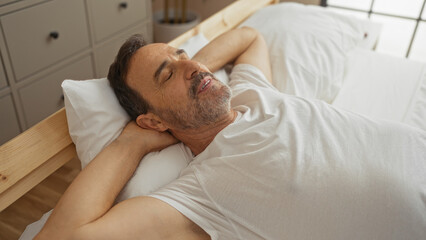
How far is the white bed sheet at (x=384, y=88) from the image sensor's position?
1429 millimetres

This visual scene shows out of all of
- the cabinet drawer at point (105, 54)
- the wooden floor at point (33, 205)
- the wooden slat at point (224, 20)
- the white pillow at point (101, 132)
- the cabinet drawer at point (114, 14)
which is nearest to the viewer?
the white pillow at point (101, 132)

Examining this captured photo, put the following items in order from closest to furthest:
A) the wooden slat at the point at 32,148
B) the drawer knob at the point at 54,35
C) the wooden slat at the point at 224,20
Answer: the wooden slat at the point at 32,148 < the wooden slat at the point at 224,20 < the drawer knob at the point at 54,35

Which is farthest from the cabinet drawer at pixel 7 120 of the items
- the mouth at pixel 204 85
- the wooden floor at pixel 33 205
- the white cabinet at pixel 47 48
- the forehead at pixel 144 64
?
the mouth at pixel 204 85

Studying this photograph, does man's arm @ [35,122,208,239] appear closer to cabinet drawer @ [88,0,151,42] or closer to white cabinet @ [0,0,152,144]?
white cabinet @ [0,0,152,144]

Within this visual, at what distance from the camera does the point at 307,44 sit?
165cm

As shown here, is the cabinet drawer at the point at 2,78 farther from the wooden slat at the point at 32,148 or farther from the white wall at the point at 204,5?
the white wall at the point at 204,5

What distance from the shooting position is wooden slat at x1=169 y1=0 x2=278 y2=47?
1622 mm

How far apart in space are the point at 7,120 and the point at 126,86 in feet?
3.08

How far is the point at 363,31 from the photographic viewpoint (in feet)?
6.15

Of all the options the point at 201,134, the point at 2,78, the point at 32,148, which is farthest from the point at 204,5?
the point at 32,148

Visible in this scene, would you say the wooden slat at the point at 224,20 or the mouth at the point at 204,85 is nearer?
the mouth at the point at 204,85

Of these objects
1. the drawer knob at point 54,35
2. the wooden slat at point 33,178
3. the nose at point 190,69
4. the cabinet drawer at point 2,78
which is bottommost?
the cabinet drawer at point 2,78

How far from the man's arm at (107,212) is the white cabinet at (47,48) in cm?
100

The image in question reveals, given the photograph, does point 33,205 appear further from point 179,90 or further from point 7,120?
point 179,90
